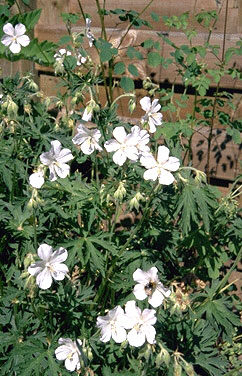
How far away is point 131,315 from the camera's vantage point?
219cm

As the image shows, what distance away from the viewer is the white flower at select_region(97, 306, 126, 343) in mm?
2266

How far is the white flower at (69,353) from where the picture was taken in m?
2.35

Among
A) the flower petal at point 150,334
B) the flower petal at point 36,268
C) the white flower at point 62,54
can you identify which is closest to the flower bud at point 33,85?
the white flower at point 62,54

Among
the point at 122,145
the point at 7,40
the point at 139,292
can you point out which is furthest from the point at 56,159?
the point at 7,40

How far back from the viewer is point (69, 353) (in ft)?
7.80

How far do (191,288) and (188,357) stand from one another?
0.90 m

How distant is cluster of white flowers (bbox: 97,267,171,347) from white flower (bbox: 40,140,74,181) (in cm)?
51

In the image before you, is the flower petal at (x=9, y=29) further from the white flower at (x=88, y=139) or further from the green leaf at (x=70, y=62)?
the white flower at (x=88, y=139)

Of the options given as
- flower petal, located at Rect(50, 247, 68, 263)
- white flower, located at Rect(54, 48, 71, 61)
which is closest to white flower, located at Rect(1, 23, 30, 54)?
white flower, located at Rect(54, 48, 71, 61)

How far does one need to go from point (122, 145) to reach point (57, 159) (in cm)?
26

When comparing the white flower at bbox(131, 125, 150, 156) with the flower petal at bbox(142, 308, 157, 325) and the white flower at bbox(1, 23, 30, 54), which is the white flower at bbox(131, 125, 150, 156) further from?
the white flower at bbox(1, 23, 30, 54)

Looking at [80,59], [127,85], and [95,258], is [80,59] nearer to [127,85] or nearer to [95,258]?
[127,85]

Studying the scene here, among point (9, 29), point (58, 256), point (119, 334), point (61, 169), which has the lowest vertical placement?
point (119, 334)

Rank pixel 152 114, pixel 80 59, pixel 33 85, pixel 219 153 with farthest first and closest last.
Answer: pixel 219 153
pixel 80 59
pixel 33 85
pixel 152 114
